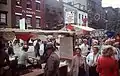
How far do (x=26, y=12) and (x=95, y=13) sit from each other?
12.8 metres

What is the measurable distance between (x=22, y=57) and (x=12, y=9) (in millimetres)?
19619

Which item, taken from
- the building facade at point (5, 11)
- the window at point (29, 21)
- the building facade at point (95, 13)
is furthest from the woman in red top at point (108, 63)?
the building facade at point (95, 13)

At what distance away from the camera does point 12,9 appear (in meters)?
29.1

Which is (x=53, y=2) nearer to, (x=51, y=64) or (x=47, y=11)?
(x=47, y=11)

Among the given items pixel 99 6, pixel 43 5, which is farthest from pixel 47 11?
pixel 99 6

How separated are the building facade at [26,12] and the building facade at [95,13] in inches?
264

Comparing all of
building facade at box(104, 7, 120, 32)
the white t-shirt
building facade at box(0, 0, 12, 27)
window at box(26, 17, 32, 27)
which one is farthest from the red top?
building facade at box(104, 7, 120, 32)

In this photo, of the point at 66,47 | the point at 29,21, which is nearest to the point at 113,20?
the point at 29,21

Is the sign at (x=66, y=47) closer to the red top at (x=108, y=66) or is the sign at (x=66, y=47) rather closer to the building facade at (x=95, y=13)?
the red top at (x=108, y=66)

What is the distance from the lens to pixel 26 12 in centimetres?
3219

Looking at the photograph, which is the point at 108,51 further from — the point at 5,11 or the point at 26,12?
the point at 26,12

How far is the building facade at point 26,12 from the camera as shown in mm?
28108

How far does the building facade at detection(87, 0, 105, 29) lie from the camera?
35291mm

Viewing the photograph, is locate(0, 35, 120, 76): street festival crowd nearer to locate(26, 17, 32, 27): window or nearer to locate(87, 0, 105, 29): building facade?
locate(26, 17, 32, 27): window
